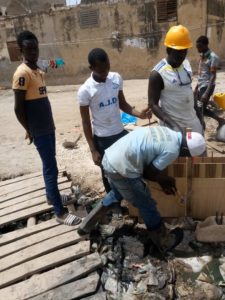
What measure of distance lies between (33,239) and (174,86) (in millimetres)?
2017

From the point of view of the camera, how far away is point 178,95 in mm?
3125

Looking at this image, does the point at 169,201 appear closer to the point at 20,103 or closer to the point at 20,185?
the point at 20,103

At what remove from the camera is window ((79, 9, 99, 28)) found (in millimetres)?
12016

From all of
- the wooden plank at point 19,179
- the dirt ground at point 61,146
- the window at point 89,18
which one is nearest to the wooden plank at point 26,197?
the dirt ground at point 61,146

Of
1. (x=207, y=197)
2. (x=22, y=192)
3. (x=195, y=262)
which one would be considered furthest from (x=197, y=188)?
(x=22, y=192)

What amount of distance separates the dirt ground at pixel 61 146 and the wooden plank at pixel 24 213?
0.79m

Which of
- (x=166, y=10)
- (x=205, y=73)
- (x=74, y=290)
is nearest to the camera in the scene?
(x=74, y=290)

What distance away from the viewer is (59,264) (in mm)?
3096

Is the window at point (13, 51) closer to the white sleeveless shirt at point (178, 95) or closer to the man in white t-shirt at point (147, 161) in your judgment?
the white sleeveless shirt at point (178, 95)

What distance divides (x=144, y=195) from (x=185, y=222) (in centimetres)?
74

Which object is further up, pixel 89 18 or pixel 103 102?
pixel 89 18

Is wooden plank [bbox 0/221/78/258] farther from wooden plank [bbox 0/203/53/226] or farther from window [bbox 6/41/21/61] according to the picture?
window [bbox 6/41/21/61]

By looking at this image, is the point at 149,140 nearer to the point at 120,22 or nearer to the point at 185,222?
the point at 185,222

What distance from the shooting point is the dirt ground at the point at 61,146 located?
5.04 metres
